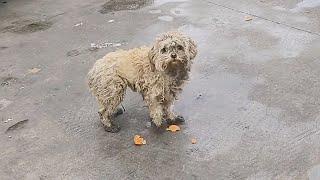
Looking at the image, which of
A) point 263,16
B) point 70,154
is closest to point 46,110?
point 70,154

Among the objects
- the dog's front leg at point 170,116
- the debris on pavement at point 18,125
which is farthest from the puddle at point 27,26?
the dog's front leg at point 170,116

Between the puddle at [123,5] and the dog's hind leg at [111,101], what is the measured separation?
4053 mm

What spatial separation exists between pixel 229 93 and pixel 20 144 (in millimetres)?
2515

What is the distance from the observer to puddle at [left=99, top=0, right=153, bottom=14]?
364 inches

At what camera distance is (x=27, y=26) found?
28.6 ft

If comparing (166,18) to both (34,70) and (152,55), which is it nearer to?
(34,70)

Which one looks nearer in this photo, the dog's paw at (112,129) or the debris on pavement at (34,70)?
the dog's paw at (112,129)

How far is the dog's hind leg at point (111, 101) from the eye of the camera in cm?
522

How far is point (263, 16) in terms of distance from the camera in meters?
8.40

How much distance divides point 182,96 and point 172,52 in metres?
1.35

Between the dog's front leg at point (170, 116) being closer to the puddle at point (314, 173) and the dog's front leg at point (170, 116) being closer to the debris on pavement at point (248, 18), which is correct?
the puddle at point (314, 173)

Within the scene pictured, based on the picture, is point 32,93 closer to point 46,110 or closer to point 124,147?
point 46,110

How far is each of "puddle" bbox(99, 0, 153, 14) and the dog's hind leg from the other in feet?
13.3

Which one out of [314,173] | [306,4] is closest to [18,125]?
[314,173]
